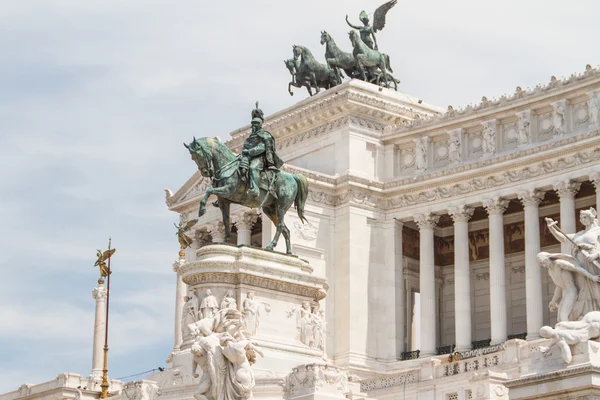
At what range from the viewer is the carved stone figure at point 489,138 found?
2675 inches

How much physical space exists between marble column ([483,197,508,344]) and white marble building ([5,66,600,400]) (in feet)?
0.21

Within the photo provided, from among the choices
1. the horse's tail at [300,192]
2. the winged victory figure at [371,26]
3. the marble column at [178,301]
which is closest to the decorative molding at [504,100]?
Result: the winged victory figure at [371,26]

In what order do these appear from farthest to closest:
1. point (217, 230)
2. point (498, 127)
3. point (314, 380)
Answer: point (217, 230), point (498, 127), point (314, 380)

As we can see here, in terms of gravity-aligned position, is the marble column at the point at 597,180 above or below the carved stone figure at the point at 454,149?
below

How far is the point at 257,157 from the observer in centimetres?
4419

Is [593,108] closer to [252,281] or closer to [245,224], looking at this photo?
[245,224]

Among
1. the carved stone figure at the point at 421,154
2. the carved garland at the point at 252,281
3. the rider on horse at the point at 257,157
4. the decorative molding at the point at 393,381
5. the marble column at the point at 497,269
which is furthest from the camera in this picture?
the carved stone figure at the point at 421,154

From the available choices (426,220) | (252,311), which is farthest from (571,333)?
(426,220)

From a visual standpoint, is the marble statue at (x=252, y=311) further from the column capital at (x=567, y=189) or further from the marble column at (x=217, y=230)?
the marble column at (x=217, y=230)

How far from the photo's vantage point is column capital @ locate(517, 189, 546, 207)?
65812 mm

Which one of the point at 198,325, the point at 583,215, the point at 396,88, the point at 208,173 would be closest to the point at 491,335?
the point at 396,88

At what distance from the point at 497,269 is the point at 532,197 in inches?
145

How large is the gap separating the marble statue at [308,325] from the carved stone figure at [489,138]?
2676 cm

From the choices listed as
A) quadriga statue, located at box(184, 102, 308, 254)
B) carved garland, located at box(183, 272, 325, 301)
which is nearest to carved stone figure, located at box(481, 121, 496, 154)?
quadriga statue, located at box(184, 102, 308, 254)
